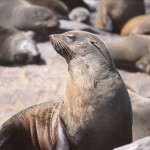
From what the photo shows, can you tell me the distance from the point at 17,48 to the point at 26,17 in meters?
2.01

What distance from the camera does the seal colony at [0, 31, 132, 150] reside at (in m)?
5.15

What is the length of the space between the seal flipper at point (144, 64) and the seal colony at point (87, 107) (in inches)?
173

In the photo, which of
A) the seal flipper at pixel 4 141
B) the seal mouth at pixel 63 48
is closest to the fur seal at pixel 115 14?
the seal mouth at pixel 63 48

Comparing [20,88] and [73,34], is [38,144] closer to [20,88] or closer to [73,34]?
[73,34]

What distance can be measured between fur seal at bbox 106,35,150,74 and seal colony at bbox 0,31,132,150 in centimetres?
458

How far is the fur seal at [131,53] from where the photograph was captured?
1017 cm

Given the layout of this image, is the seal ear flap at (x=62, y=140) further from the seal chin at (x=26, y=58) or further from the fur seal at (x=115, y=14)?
the fur seal at (x=115, y=14)

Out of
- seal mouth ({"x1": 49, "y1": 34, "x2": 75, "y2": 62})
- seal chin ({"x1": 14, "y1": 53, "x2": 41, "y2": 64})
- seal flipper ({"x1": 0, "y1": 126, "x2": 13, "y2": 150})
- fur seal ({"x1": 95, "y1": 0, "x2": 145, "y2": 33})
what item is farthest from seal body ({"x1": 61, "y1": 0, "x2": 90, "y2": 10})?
seal flipper ({"x1": 0, "y1": 126, "x2": 13, "y2": 150})

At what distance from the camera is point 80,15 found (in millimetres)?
14586

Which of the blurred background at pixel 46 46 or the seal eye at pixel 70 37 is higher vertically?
the seal eye at pixel 70 37

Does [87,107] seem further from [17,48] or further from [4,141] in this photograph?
[17,48]

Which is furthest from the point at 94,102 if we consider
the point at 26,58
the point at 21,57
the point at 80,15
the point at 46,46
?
the point at 80,15

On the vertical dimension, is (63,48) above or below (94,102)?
above

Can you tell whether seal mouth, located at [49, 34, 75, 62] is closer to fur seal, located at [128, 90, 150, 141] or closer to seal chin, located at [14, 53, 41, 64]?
fur seal, located at [128, 90, 150, 141]
